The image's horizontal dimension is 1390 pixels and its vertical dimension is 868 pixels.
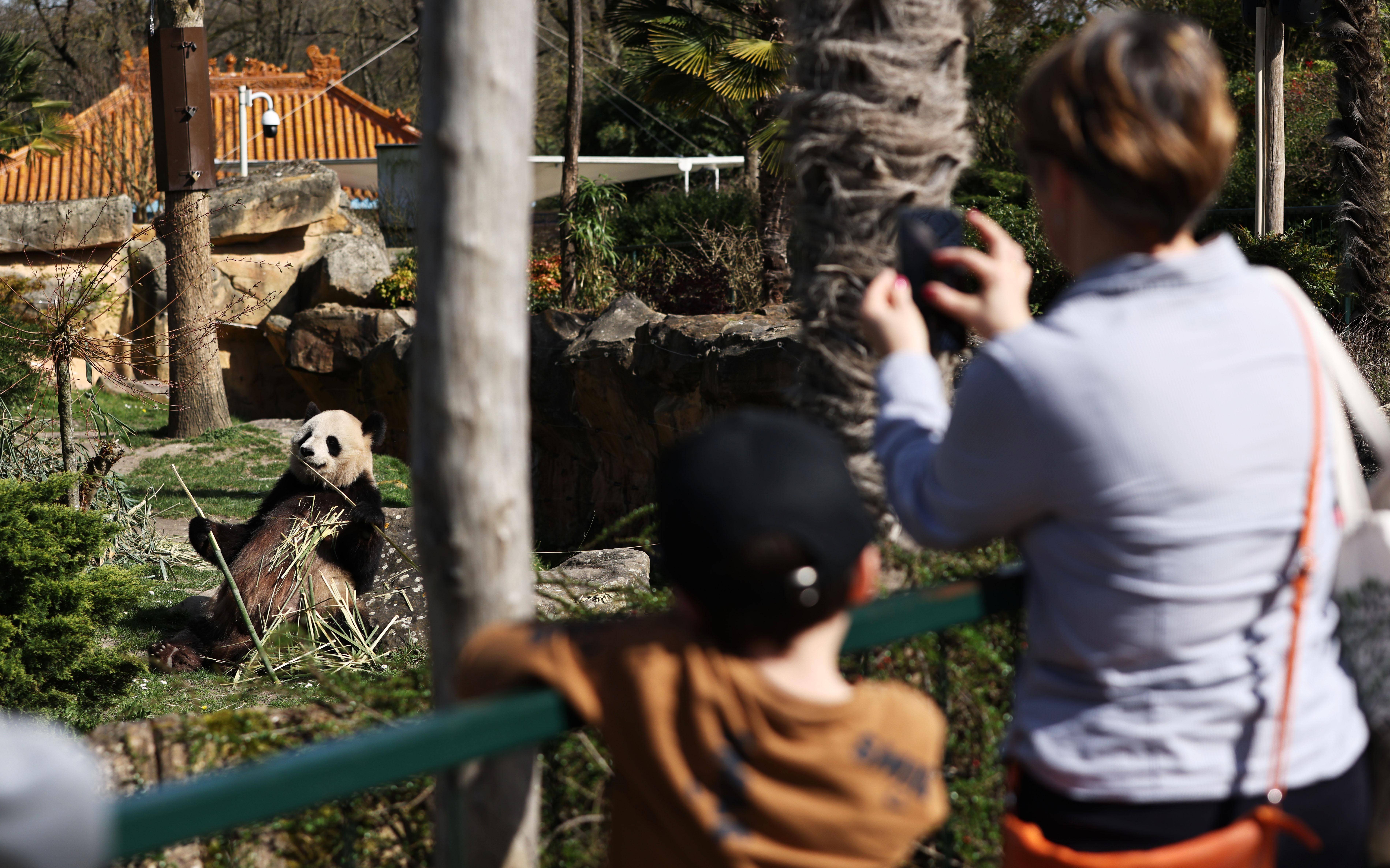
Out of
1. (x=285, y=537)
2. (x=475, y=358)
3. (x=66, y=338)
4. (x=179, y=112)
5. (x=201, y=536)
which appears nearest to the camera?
(x=475, y=358)

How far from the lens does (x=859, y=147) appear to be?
8.13 feet

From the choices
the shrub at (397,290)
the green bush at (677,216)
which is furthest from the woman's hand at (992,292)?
the green bush at (677,216)

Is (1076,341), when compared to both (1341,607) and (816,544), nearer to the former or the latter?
(816,544)

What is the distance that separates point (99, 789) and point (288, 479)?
390 cm

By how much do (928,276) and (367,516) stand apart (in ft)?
16.0

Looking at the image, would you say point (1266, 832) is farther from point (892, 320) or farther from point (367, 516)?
point (367, 516)

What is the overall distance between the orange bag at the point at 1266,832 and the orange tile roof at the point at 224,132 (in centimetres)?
1922

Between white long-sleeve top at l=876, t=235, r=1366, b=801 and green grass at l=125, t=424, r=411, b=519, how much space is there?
8791mm

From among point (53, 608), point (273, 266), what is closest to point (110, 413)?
point (53, 608)

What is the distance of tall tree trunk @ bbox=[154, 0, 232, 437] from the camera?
11461 mm

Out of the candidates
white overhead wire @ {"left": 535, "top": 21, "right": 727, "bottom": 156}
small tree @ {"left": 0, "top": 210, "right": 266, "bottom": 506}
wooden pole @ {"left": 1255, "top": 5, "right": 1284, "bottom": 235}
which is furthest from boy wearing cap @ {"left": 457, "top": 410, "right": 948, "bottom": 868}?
white overhead wire @ {"left": 535, "top": 21, "right": 727, "bottom": 156}

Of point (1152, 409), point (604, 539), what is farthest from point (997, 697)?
Result: point (1152, 409)

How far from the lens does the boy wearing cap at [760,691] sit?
109cm

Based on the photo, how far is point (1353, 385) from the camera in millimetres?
1308
